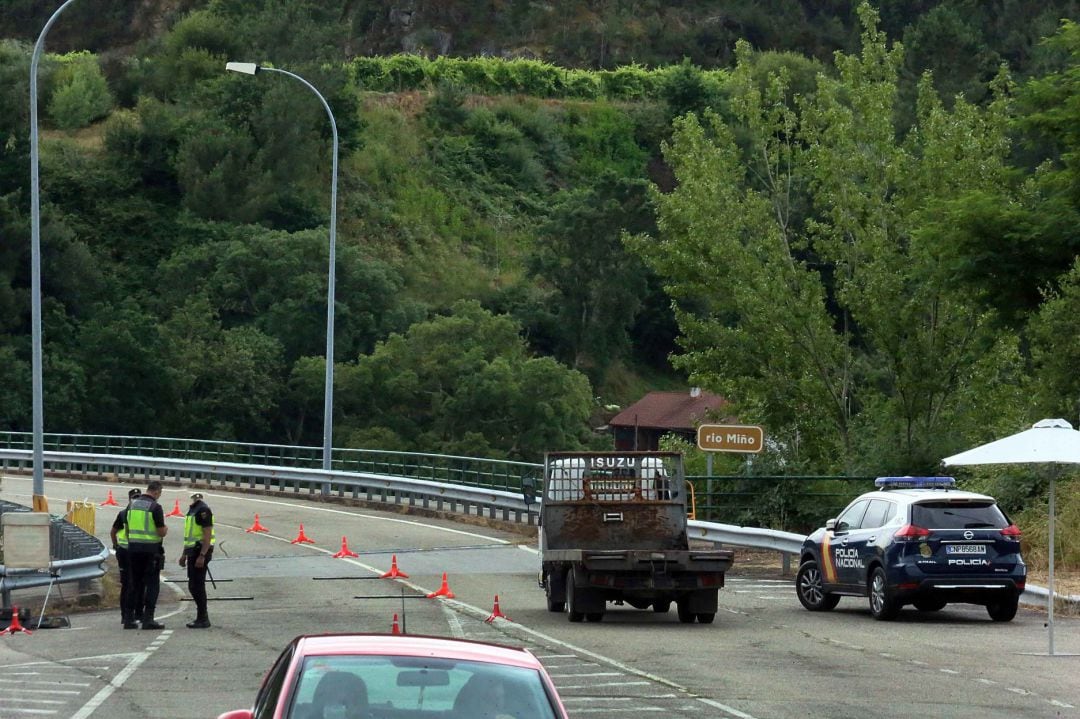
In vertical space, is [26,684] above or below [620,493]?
below

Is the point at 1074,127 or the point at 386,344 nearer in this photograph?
the point at 1074,127

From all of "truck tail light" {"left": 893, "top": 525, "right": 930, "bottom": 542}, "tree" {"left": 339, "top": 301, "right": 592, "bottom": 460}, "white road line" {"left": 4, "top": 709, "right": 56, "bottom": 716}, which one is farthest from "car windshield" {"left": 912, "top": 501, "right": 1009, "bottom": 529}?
"tree" {"left": 339, "top": 301, "right": 592, "bottom": 460}

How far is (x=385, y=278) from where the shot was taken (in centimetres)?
7712

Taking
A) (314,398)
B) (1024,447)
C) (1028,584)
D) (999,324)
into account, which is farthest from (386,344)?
(1024,447)

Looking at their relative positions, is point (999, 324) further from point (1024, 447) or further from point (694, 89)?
point (694, 89)

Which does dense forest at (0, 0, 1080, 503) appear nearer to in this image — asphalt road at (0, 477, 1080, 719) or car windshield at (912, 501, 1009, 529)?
car windshield at (912, 501, 1009, 529)

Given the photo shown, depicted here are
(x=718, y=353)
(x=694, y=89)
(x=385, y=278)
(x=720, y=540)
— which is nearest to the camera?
(x=720, y=540)

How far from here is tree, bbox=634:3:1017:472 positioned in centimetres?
3519

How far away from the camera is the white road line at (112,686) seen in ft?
43.6

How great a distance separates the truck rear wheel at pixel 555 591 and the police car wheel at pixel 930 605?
14.1 ft

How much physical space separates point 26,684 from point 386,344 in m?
55.4

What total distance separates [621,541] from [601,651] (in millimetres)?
3822

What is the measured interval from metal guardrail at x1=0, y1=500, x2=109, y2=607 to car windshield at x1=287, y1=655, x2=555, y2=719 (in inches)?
510

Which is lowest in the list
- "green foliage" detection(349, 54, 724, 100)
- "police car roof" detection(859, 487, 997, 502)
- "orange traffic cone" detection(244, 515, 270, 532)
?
"orange traffic cone" detection(244, 515, 270, 532)
